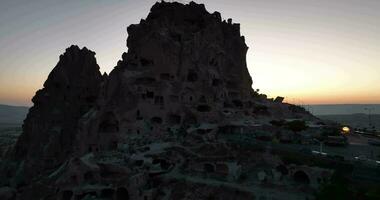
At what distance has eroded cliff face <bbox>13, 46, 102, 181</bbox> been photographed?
95312 millimetres

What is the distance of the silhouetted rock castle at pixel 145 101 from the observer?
237 ft

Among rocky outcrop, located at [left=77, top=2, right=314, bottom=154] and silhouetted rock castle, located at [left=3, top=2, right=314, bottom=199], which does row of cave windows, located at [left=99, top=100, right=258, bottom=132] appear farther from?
silhouetted rock castle, located at [left=3, top=2, right=314, bottom=199]

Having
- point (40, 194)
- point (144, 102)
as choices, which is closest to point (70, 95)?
point (144, 102)

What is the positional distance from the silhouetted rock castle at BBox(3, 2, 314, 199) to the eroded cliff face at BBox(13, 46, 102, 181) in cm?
27

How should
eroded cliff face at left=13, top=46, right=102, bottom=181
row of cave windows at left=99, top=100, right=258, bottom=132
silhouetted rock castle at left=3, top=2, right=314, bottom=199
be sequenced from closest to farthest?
silhouetted rock castle at left=3, top=2, right=314, bottom=199
row of cave windows at left=99, top=100, right=258, bottom=132
eroded cliff face at left=13, top=46, right=102, bottom=181

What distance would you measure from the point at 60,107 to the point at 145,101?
1248 inches

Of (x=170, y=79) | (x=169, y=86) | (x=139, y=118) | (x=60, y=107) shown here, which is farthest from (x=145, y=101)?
(x=60, y=107)

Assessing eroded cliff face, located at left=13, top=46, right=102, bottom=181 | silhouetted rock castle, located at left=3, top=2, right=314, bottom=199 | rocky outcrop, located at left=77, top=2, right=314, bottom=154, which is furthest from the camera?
eroded cliff face, located at left=13, top=46, right=102, bottom=181

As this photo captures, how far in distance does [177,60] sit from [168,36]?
20.1 feet

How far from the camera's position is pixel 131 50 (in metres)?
87.4

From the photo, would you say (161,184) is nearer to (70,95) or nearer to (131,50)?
(131,50)

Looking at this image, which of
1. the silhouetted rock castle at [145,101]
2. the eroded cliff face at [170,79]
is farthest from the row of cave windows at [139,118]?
the silhouetted rock castle at [145,101]

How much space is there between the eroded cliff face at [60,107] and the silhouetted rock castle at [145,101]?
266 mm

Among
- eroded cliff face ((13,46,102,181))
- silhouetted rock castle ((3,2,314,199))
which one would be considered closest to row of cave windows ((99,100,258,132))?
silhouetted rock castle ((3,2,314,199))
